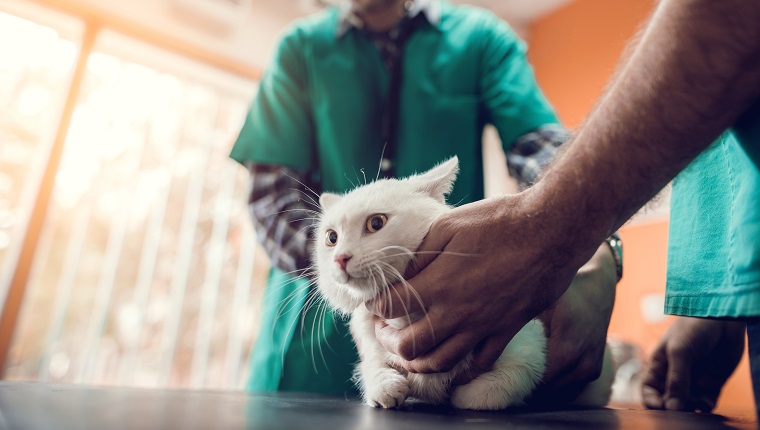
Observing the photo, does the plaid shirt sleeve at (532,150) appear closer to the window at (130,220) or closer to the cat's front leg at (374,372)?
the cat's front leg at (374,372)

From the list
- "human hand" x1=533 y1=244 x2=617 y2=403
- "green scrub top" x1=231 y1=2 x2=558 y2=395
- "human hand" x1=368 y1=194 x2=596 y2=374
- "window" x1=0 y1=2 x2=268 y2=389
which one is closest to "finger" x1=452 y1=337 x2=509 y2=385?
"human hand" x1=368 y1=194 x2=596 y2=374

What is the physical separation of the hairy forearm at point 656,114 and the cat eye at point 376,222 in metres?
0.19

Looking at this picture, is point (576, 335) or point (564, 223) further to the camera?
point (576, 335)

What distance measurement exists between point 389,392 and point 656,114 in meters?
0.38

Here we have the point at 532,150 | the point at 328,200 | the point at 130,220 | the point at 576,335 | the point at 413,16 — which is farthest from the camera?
the point at 130,220

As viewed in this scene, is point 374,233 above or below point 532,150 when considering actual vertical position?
below

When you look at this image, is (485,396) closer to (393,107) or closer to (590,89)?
(393,107)

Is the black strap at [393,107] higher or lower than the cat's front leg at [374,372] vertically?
higher

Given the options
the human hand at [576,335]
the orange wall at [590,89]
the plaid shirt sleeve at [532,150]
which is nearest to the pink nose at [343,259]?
the human hand at [576,335]

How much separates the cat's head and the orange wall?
85cm

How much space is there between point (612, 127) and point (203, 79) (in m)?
2.09

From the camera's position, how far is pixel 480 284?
0.47m

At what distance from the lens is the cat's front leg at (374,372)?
0.52 metres

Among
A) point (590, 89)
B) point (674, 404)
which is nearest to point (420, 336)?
point (674, 404)
